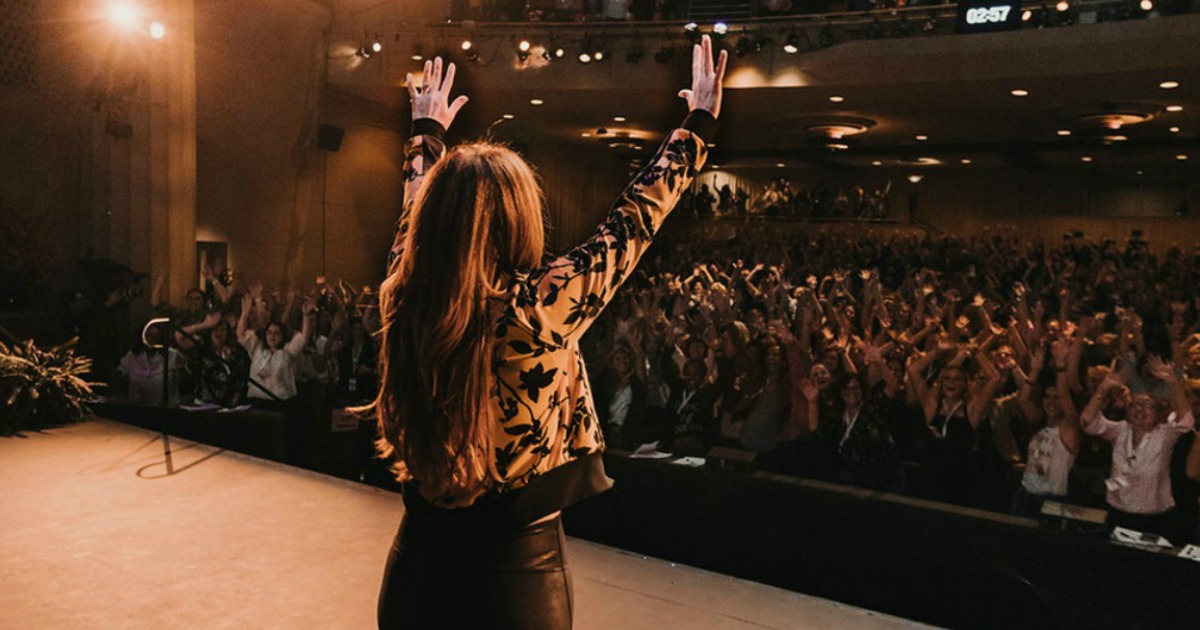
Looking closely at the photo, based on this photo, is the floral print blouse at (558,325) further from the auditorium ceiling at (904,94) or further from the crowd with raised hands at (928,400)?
the auditorium ceiling at (904,94)

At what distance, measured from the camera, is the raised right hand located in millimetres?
1559

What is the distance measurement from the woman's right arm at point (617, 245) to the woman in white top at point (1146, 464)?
3.77 m

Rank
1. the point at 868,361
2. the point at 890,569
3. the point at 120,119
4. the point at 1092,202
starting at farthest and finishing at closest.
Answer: the point at 1092,202
the point at 120,119
the point at 868,361
the point at 890,569

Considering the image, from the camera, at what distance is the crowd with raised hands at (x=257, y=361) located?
7.07 meters

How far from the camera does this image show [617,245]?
4.67 feet

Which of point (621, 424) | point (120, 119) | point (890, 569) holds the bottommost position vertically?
point (890, 569)

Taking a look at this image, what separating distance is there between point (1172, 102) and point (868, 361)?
30.9ft

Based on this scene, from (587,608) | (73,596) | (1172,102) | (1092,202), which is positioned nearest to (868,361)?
(587,608)

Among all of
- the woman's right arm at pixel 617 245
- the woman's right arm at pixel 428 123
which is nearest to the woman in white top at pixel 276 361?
the woman's right arm at pixel 428 123

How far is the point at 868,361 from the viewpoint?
5531mm

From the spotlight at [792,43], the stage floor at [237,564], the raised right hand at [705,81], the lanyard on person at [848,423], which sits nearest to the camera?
the raised right hand at [705,81]

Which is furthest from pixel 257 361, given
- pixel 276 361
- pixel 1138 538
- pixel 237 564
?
pixel 1138 538

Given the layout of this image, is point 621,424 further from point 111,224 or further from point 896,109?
point 896,109

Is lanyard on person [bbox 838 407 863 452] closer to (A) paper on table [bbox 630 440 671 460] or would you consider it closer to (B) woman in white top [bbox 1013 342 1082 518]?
(B) woman in white top [bbox 1013 342 1082 518]
